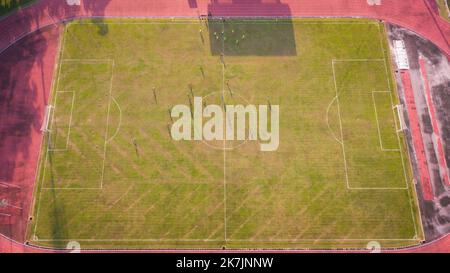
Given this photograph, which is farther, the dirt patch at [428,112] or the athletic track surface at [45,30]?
the athletic track surface at [45,30]

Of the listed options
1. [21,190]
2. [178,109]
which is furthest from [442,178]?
[21,190]

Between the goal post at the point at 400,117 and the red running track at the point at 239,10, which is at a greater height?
the red running track at the point at 239,10

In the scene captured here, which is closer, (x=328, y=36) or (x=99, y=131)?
(x=99, y=131)

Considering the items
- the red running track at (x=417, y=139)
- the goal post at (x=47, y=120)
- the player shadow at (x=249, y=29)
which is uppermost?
the player shadow at (x=249, y=29)

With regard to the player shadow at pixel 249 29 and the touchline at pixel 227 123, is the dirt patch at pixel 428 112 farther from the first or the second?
the touchline at pixel 227 123

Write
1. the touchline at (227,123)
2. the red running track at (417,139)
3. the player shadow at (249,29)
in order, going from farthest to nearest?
the player shadow at (249,29)
the touchline at (227,123)
the red running track at (417,139)

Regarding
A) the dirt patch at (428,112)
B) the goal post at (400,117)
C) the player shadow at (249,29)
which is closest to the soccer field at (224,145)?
the player shadow at (249,29)

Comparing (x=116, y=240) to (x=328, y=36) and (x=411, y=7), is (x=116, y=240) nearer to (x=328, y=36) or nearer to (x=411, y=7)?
(x=328, y=36)
